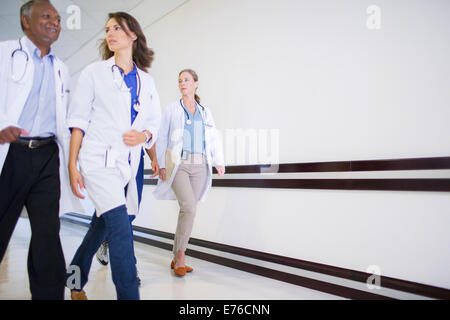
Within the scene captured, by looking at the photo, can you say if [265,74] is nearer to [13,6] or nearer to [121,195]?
[121,195]

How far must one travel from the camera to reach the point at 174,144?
8.29 feet

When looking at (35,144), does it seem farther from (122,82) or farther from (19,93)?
(122,82)

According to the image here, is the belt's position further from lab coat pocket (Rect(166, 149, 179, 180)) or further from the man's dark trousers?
lab coat pocket (Rect(166, 149, 179, 180))

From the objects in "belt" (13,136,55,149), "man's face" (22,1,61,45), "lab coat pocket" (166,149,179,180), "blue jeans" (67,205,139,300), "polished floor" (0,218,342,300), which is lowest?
"polished floor" (0,218,342,300)

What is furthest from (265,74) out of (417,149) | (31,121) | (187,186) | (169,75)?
(31,121)

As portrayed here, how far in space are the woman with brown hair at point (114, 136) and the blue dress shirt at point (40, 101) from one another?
0.09 meters

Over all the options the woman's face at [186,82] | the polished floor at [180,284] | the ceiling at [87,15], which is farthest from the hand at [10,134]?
the ceiling at [87,15]

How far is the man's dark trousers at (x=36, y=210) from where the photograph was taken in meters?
1.31

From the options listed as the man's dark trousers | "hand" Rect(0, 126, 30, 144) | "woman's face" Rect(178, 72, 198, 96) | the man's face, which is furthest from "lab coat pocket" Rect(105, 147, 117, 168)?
"woman's face" Rect(178, 72, 198, 96)

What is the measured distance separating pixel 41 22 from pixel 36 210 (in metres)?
0.87

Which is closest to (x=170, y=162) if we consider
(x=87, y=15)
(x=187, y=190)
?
(x=187, y=190)

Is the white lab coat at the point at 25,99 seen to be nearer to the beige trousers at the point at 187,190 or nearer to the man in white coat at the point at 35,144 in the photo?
the man in white coat at the point at 35,144

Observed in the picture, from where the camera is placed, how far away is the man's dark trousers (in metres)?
1.31

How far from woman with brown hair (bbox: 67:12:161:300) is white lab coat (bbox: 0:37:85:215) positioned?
55mm
